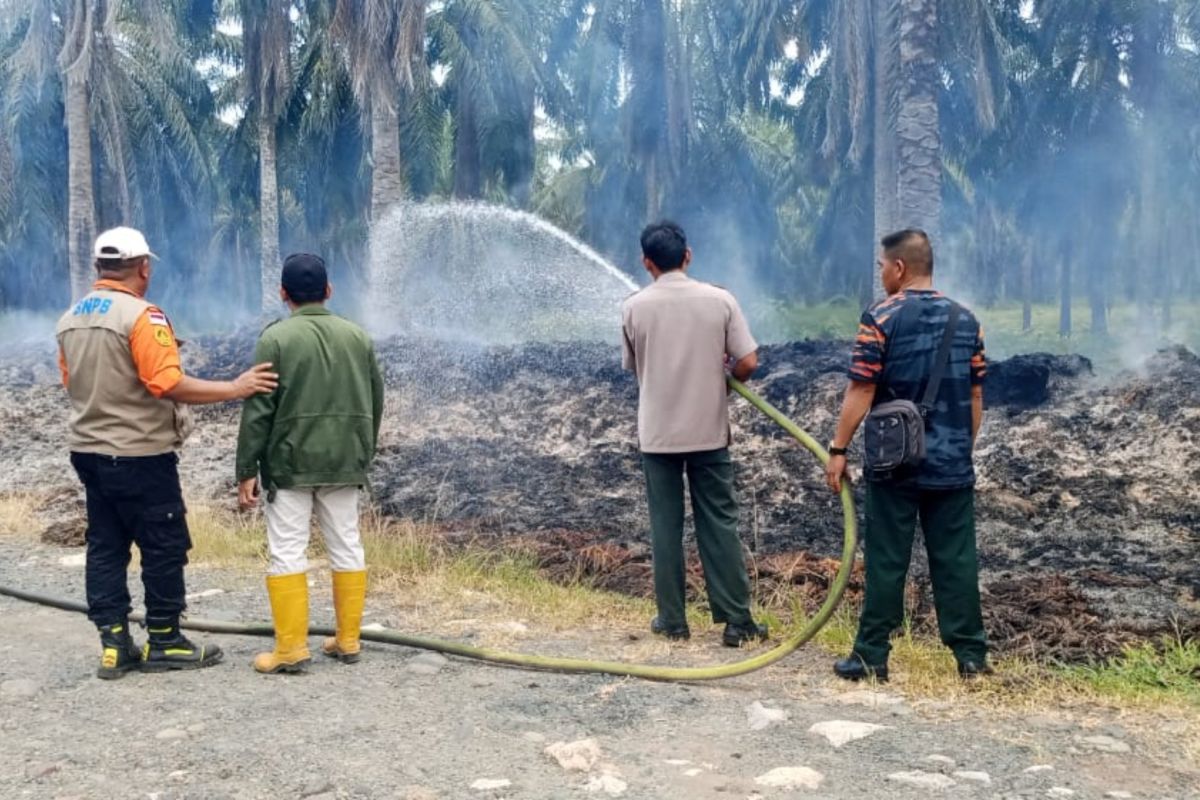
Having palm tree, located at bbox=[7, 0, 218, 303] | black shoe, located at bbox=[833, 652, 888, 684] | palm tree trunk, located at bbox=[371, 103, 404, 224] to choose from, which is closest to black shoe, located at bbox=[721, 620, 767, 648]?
black shoe, located at bbox=[833, 652, 888, 684]

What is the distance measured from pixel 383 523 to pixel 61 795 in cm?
436

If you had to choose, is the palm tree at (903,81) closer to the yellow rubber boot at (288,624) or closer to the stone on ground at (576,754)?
the yellow rubber boot at (288,624)

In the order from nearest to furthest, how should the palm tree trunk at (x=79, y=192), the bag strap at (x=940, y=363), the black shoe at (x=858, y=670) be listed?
1. the bag strap at (x=940, y=363)
2. the black shoe at (x=858, y=670)
3. the palm tree trunk at (x=79, y=192)

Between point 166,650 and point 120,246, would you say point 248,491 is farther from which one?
point 120,246

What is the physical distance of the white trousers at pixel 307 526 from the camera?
4.47 meters

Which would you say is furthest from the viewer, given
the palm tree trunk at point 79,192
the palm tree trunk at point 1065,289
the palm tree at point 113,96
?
the palm tree trunk at point 1065,289

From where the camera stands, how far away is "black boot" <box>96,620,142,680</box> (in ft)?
14.6

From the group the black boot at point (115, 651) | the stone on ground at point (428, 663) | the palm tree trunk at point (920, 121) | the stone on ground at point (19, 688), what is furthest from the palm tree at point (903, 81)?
the stone on ground at point (19, 688)

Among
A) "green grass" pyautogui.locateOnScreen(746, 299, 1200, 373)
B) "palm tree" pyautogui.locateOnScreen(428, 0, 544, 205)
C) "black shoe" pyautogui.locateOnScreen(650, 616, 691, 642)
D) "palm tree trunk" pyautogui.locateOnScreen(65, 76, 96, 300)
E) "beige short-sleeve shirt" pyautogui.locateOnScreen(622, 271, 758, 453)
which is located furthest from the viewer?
"green grass" pyautogui.locateOnScreen(746, 299, 1200, 373)

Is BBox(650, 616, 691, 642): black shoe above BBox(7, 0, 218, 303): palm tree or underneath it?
underneath

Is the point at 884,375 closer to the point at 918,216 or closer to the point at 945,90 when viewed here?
the point at 918,216

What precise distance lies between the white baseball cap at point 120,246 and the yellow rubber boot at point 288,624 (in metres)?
1.40

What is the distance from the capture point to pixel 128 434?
438 centimetres

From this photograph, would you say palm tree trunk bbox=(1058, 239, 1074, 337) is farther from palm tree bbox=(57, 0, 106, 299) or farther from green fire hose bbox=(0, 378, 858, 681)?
green fire hose bbox=(0, 378, 858, 681)
